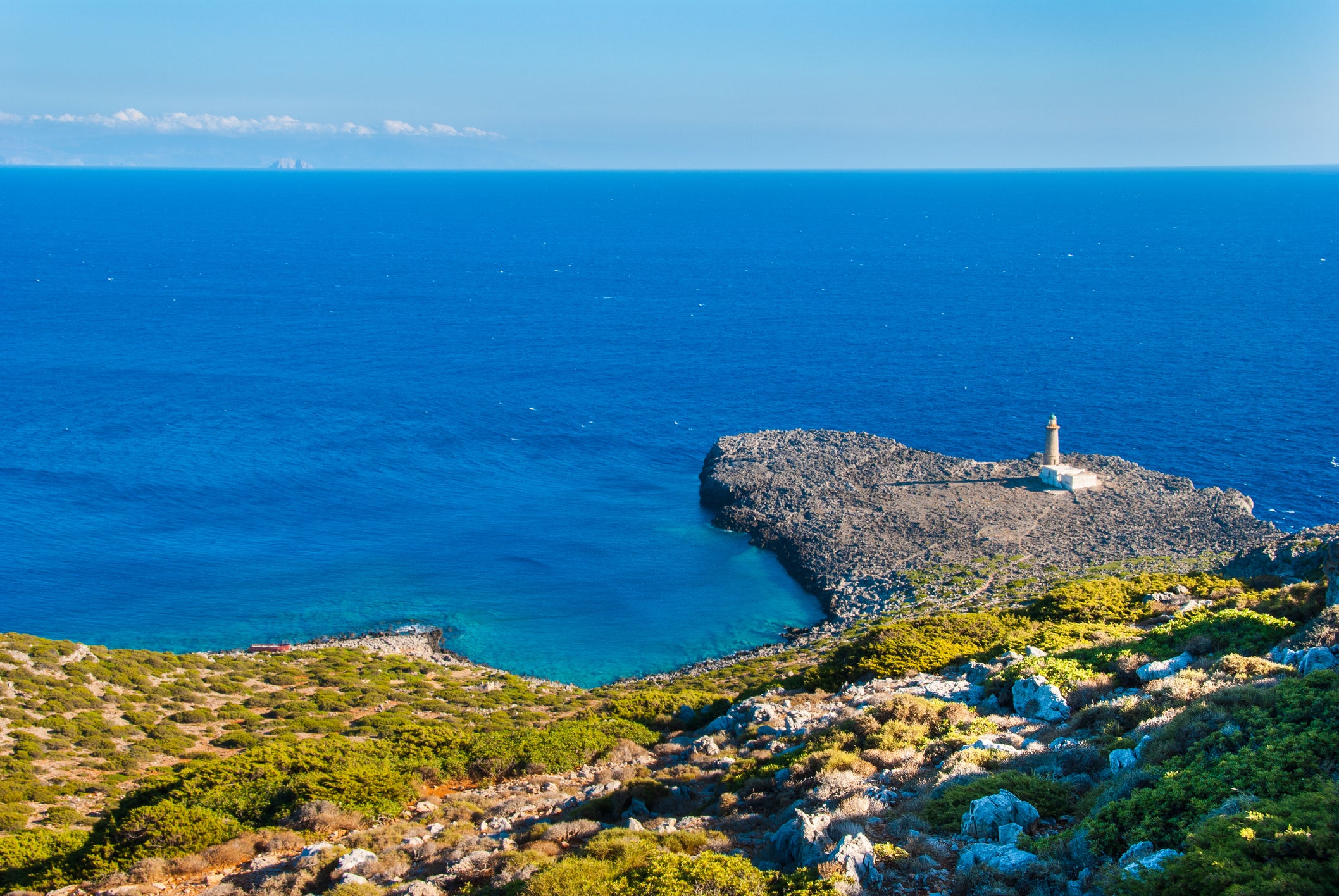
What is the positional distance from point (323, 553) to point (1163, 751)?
55294 millimetres

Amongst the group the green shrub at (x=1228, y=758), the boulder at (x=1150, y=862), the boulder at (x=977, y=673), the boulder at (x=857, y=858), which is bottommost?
the boulder at (x=977, y=673)

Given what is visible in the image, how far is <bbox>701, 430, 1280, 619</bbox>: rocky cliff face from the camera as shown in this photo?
186 feet

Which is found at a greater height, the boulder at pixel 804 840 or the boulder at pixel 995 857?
the boulder at pixel 995 857

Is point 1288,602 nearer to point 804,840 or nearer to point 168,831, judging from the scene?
point 804,840

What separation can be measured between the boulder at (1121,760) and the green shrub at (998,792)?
0.99m

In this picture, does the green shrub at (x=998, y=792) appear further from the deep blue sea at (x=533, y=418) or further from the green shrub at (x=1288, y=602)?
the deep blue sea at (x=533, y=418)

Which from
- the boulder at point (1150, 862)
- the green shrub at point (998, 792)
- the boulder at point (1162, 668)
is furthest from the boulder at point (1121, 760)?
the boulder at point (1162, 668)

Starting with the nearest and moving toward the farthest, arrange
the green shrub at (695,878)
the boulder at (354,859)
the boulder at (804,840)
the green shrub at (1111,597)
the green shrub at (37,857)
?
the green shrub at (695,878)
the boulder at (804,840)
the boulder at (354,859)
the green shrub at (37,857)
the green shrub at (1111,597)

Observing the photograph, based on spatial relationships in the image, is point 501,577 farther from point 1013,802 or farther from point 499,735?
point 1013,802

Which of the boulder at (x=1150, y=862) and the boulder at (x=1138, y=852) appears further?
the boulder at (x=1138, y=852)

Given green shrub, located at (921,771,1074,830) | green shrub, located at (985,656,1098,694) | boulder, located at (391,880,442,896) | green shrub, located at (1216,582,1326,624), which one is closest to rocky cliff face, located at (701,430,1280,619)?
green shrub, located at (1216,582,1326,624)

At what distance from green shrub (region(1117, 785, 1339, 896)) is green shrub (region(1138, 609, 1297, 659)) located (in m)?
11.9

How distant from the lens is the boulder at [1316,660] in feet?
63.7

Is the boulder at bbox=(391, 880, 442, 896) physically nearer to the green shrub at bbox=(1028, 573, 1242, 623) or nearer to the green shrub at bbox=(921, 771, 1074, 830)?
the green shrub at bbox=(921, 771, 1074, 830)
